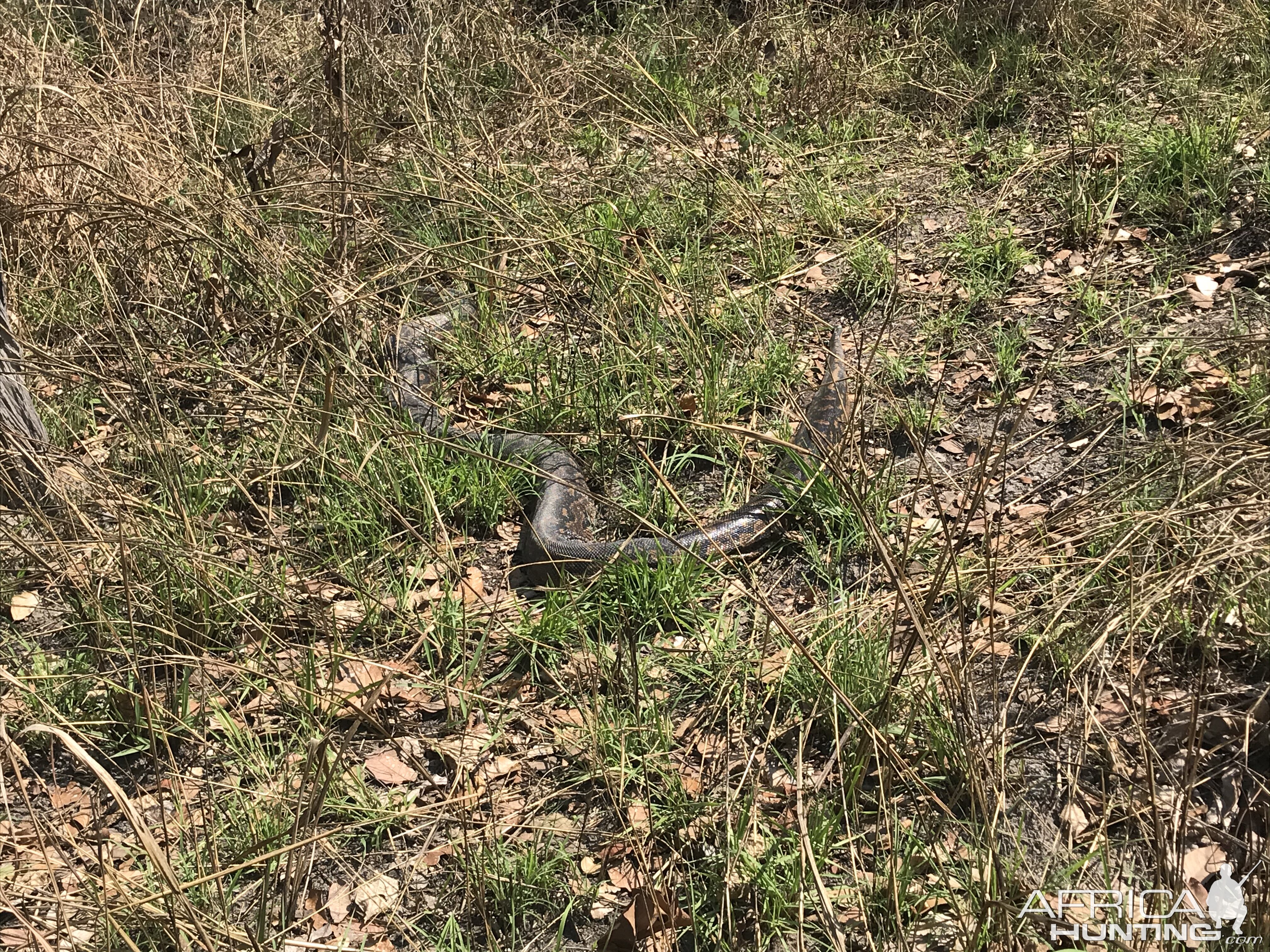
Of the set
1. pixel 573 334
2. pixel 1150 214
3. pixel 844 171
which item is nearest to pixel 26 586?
pixel 573 334

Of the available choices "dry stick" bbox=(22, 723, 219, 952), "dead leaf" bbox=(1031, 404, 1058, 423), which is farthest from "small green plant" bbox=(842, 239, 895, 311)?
"dry stick" bbox=(22, 723, 219, 952)

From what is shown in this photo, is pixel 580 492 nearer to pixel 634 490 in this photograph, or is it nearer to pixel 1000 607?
pixel 634 490

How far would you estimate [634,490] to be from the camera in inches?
156

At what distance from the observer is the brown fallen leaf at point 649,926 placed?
97.3 inches

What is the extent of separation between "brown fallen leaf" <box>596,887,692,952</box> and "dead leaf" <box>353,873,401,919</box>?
0.55 metres

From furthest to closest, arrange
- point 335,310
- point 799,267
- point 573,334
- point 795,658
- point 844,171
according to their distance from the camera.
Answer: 1. point 844,171
2. point 799,267
3. point 573,334
4. point 335,310
5. point 795,658

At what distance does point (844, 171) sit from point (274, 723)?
4.19 meters

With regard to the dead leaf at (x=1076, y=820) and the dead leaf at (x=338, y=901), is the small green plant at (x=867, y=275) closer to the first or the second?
the dead leaf at (x=1076, y=820)

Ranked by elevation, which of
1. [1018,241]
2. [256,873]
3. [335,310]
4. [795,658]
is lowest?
[256,873]

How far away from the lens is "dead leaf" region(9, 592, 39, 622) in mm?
3512

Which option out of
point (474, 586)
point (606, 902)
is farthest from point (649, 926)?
point (474, 586)

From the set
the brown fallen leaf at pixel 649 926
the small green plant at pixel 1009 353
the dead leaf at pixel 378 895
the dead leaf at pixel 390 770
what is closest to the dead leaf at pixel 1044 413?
the small green plant at pixel 1009 353

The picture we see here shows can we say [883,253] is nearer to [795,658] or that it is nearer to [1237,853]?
[795,658]

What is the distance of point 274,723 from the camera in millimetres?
3141
